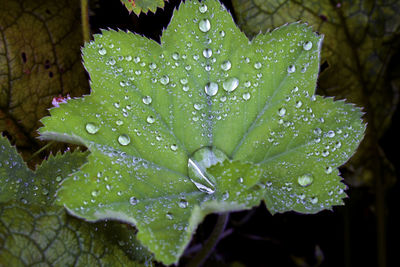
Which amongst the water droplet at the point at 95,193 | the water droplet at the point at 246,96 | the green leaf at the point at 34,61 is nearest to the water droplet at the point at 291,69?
the water droplet at the point at 246,96

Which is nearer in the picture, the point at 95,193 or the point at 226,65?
the point at 95,193

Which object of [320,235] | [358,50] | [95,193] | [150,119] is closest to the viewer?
[95,193]

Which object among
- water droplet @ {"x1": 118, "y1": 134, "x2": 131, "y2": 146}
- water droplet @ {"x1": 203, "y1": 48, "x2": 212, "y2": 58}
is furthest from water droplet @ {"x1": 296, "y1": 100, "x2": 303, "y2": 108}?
water droplet @ {"x1": 118, "y1": 134, "x2": 131, "y2": 146}

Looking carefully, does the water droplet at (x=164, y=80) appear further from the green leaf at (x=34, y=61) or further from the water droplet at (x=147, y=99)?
the green leaf at (x=34, y=61)

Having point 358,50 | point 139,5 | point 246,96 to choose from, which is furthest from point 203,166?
point 358,50

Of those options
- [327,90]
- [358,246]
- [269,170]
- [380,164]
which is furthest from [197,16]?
[358,246]

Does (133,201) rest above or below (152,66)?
below

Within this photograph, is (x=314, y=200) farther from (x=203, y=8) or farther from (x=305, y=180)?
(x=203, y=8)

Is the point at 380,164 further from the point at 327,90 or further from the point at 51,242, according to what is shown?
the point at 51,242
